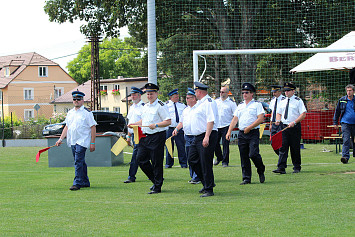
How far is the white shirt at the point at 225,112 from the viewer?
12898mm

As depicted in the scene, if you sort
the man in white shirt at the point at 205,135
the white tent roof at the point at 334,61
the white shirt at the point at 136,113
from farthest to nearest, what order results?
1. the white tent roof at the point at 334,61
2. the white shirt at the point at 136,113
3. the man in white shirt at the point at 205,135

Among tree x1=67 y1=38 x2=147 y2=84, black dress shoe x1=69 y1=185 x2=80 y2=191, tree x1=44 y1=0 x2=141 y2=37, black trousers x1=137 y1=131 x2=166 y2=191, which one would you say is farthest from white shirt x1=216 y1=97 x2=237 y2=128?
tree x1=67 y1=38 x2=147 y2=84

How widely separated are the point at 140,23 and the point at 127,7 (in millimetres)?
1494

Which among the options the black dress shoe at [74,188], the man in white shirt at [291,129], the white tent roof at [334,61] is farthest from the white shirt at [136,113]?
the white tent roof at [334,61]

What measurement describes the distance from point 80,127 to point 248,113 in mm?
3152

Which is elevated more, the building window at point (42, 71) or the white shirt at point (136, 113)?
the building window at point (42, 71)

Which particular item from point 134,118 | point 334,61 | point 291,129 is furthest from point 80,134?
point 334,61

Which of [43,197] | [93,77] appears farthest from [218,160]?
[93,77]

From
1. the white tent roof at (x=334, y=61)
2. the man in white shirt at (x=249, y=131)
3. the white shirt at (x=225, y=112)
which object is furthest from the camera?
the white tent roof at (x=334, y=61)

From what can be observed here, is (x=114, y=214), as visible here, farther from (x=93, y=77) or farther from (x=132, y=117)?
(x=93, y=77)

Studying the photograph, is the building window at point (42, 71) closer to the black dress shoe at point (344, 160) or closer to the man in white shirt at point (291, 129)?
the black dress shoe at point (344, 160)

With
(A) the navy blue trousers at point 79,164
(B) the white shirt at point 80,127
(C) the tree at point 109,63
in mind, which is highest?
(C) the tree at point 109,63

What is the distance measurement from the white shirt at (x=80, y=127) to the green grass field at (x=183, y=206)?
92 centimetres

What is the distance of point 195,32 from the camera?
2533 cm
